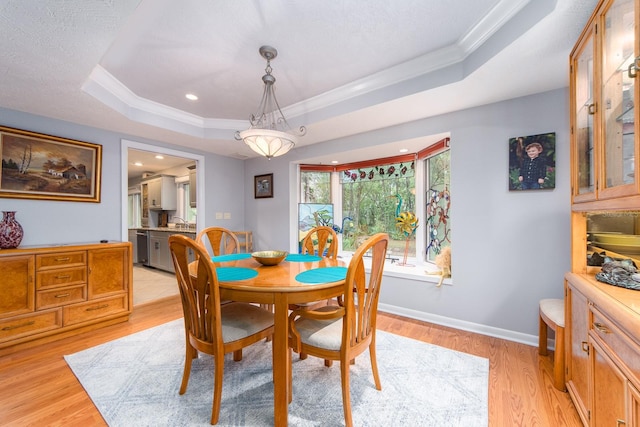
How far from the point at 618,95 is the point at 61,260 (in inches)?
162

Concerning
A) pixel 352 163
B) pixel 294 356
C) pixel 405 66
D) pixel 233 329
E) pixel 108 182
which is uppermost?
pixel 405 66

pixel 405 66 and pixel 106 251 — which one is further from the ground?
pixel 405 66

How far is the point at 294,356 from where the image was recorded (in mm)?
2104

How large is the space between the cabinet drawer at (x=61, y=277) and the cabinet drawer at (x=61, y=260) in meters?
0.05

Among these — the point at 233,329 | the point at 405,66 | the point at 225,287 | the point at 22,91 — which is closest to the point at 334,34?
the point at 405,66

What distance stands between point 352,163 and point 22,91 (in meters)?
3.53

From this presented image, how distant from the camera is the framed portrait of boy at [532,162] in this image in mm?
2102

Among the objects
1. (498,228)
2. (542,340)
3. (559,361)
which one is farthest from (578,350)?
(498,228)

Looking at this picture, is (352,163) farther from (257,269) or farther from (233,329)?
(233,329)

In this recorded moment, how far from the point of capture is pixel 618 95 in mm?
1175

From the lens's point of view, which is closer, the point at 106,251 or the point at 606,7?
the point at 606,7

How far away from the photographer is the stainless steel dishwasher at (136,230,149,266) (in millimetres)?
5662

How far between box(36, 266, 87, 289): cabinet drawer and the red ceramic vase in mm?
373

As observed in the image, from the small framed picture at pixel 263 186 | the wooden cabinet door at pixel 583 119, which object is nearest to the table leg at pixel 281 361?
the wooden cabinet door at pixel 583 119
